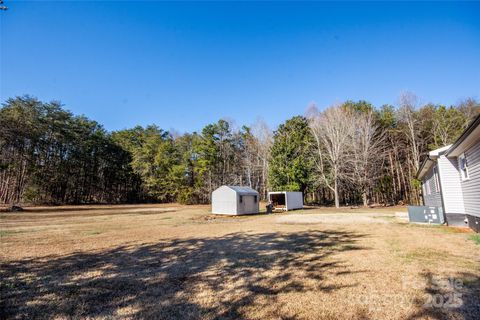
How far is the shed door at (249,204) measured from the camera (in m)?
20.3

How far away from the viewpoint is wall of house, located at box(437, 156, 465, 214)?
31.5ft

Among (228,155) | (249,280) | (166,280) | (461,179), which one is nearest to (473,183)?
(461,179)

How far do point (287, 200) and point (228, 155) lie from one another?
19276 millimetres

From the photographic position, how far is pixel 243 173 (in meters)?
40.6

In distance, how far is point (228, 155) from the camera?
40594 millimetres

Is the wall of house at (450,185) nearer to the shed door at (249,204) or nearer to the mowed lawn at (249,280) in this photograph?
the mowed lawn at (249,280)

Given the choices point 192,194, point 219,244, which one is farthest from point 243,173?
point 219,244

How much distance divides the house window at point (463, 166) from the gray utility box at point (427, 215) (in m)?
2.07

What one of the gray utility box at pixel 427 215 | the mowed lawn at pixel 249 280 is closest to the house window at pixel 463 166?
the gray utility box at pixel 427 215

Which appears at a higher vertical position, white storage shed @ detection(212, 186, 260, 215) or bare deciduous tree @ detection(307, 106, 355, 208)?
bare deciduous tree @ detection(307, 106, 355, 208)

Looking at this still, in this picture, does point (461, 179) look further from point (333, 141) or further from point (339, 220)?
point (333, 141)

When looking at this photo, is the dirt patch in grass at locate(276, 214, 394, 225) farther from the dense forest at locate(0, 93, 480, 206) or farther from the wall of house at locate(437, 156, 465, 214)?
the dense forest at locate(0, 93, 480, 206)

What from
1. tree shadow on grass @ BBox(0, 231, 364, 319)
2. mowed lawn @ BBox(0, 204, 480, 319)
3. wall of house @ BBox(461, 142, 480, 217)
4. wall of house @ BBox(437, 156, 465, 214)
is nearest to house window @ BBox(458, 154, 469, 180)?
wall of house @ BBox(461, 142, 480, 217)

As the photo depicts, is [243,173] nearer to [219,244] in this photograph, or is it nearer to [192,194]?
[192,194]
